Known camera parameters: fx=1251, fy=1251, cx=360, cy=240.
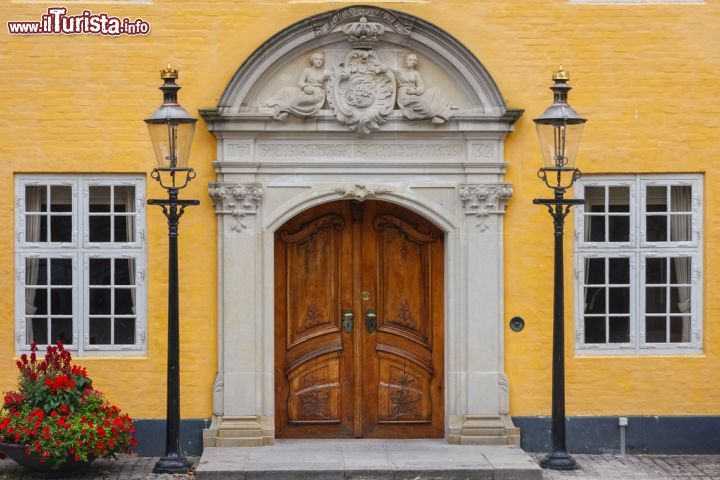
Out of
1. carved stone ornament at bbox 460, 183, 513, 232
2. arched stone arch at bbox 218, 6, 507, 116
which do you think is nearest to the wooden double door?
carved stone ornament at bbox 460, 183, 513, 232

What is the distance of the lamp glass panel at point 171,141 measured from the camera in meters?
10.8

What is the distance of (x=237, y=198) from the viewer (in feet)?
39.2

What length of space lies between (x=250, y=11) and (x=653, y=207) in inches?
173

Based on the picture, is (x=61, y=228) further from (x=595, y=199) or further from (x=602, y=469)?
(x=602, y=469)

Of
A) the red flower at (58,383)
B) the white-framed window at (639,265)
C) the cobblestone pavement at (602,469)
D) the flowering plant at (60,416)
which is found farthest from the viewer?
the white-framed window at (639,265)

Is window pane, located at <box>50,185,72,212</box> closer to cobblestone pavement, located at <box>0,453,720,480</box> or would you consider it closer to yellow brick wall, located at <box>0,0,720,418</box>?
yellow brick wall, located at <box>0,0,720,418</box>

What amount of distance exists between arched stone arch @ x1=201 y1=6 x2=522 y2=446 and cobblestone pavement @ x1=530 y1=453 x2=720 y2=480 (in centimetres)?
86

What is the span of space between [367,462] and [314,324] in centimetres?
172

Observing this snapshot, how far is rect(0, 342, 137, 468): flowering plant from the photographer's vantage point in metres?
10.8

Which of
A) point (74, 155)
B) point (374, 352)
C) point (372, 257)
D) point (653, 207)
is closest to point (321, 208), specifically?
point (372, 257)

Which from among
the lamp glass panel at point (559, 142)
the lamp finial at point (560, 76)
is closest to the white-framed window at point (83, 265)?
the lamp glass panel at point (559, 142)

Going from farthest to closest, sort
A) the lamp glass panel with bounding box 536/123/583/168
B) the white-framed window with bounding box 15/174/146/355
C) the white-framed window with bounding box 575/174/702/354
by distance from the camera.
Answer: the white-framed window with bounding box 575/174/702/354 → the white-framed window with bounding box 15/174/146/355 → the lamp glass panel with bounding box 536/123/583/168

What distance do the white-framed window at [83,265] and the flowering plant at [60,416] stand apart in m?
0.73

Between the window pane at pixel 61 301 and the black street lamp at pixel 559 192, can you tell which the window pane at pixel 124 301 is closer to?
the window pane at pixel 61 301
